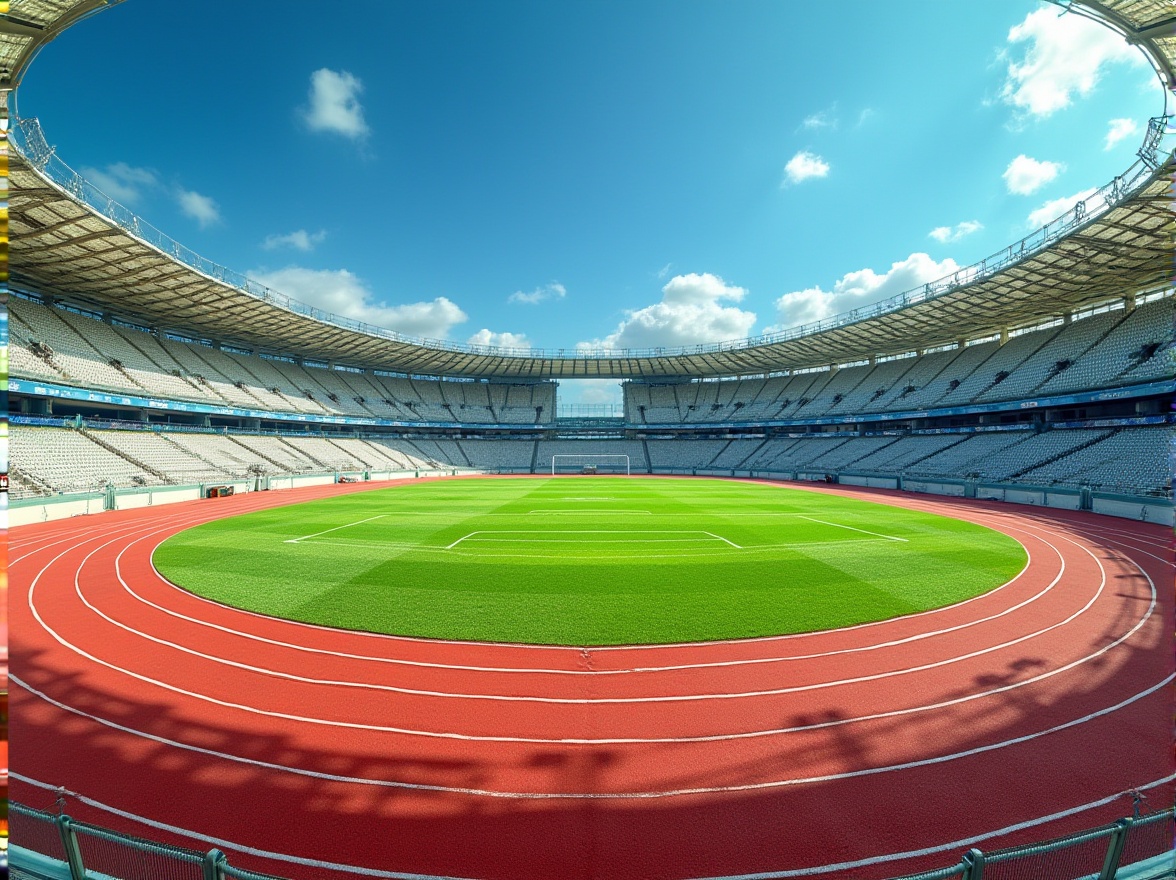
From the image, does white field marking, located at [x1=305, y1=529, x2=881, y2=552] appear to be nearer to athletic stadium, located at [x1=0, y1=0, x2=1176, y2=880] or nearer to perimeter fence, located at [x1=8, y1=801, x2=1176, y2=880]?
athletic stadium, located at [x1=0, y1=0, x2=1176, y2=880]

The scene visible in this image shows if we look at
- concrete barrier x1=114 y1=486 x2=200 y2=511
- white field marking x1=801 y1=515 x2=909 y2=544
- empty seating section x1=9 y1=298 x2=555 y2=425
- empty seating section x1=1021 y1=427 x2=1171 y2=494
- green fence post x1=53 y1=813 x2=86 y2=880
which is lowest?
concrete barrier x1=114 y1=486 x2=200 y2=511

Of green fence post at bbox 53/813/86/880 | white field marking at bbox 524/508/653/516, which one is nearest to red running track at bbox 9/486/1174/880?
green fence post at bbox 53/813/86/880

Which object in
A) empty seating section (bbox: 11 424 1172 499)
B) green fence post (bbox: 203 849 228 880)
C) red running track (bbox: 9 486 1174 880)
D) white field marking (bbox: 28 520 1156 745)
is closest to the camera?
green fence post (bbox: 203 849 228 880)

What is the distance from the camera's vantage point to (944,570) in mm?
13953

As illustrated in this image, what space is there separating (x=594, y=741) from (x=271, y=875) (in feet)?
12.5

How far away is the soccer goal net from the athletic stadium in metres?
33.7

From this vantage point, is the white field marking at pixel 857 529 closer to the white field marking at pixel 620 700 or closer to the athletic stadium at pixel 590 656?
the athletic stadium at pixel 590 656

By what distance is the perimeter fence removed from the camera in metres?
3.32

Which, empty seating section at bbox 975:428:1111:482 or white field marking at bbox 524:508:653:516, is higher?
empty seating section at bbox 975:428:1111:482

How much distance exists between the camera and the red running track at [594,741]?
16.4 feet

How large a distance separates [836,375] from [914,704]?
60169 millimetres

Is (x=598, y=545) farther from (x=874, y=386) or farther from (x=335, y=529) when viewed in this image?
(x=874, y=386)

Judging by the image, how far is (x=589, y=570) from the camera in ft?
45.4

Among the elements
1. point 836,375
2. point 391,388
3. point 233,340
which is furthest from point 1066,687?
point 391,388
